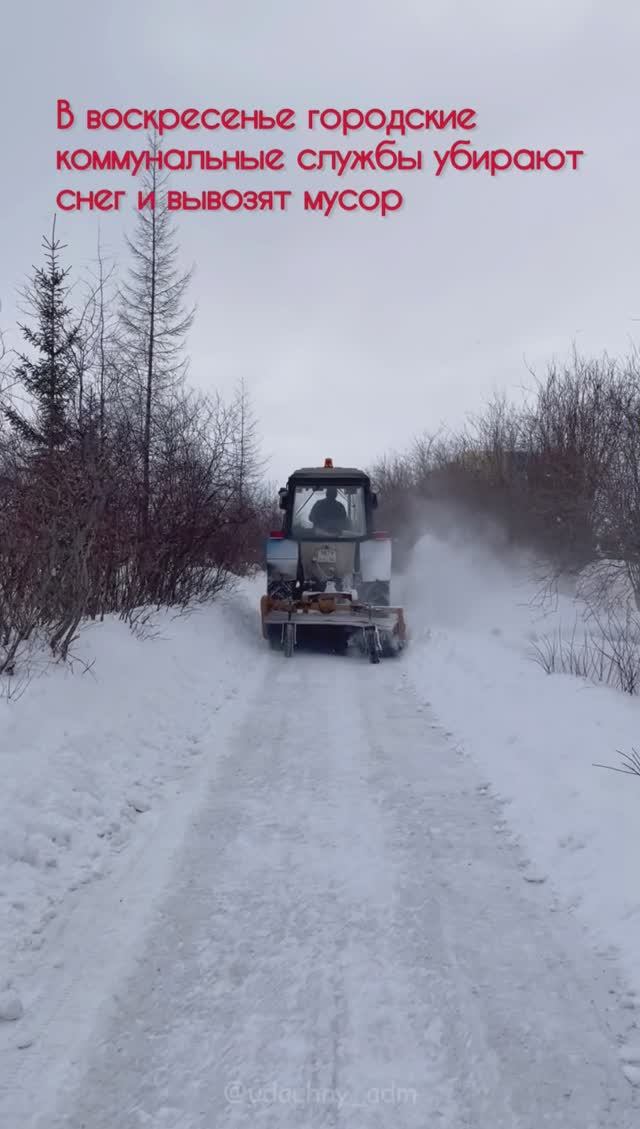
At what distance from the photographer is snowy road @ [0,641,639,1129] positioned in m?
2.43

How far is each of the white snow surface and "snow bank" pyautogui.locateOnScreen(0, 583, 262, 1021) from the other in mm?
20

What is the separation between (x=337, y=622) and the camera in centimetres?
1155

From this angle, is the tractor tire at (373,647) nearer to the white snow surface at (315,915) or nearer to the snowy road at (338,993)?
the white snow surface at (315,915)

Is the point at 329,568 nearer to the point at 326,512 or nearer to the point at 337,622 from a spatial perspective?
the point at 326,512

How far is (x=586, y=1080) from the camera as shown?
8.39 ft

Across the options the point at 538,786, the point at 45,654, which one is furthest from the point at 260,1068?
the point at 45,654

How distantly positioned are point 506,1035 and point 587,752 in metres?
2.96

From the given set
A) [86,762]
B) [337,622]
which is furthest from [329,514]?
[86,762]

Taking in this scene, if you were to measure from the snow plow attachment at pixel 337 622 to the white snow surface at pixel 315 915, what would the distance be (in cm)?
397

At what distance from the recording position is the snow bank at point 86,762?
12.2ft

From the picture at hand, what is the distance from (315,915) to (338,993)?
622 millimetres

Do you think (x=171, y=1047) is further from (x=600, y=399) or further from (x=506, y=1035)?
(x=600, y=399)

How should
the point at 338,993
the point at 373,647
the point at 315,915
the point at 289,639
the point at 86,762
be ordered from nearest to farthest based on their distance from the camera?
the point at 338,993 < the point at 315,915 < the point at 86,762 < the point at 373,647 < the point at 289,639

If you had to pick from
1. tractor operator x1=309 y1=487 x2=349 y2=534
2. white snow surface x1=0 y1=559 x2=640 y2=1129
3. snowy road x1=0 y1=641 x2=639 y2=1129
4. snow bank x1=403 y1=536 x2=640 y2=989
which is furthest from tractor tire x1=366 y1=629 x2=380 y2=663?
snowy road x1=0 y1=641 x2=639 y2=1129
